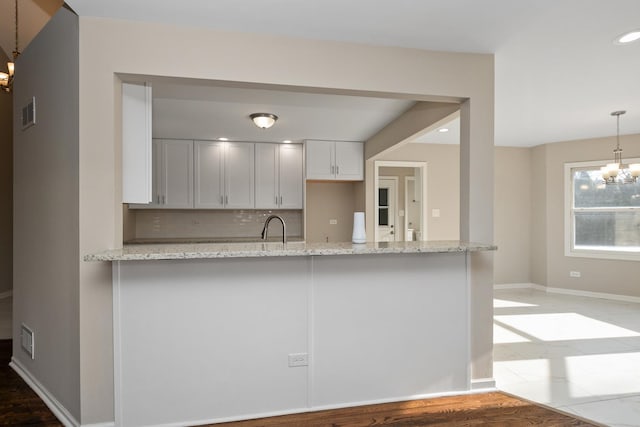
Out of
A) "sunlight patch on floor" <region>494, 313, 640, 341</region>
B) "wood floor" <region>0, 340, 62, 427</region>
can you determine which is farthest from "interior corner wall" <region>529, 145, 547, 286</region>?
"wood floor" <region>0, 340, 62, 427</region>

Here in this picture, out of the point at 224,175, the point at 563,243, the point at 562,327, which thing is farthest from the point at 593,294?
the point at 224,175

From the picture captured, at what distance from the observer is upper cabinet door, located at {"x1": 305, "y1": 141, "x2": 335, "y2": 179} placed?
555 cm

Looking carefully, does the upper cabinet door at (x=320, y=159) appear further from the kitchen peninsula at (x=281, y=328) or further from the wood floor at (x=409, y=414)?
the wood floor at (x=409, y=414)

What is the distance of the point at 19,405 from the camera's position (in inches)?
96.0

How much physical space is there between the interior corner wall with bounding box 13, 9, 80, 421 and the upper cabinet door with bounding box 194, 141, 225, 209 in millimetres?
2505

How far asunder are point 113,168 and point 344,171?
3.81m

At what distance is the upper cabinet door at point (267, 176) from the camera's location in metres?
5.61

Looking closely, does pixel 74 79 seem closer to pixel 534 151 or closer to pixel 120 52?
pixel 120 52

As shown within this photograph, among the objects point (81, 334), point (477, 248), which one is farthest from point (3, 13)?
point (477, 248)

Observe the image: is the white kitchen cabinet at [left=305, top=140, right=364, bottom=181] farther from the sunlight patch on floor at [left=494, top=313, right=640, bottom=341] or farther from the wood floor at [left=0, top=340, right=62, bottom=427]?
the wood floor at [left=0, top=340, right=62, bottom=427]

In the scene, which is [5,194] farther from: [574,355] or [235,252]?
[574,355]

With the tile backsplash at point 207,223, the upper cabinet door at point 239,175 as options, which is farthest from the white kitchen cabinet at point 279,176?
the tile backsplash at point 207,223

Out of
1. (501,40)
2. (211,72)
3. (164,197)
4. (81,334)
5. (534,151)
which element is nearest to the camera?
(81,334)

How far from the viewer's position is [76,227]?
2203 millimetres
